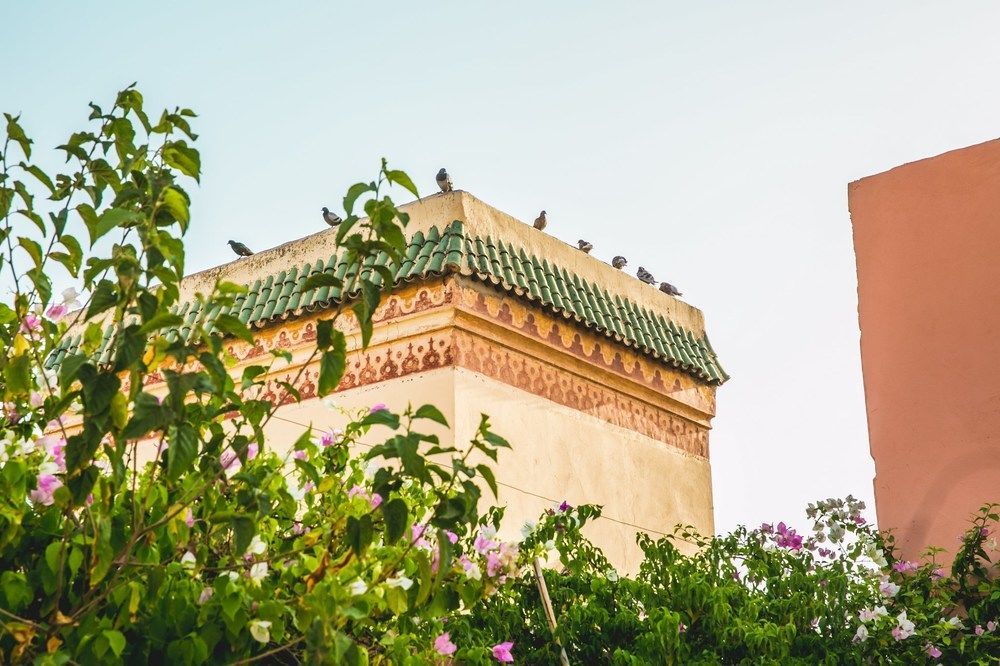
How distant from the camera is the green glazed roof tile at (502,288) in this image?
7.20 metres

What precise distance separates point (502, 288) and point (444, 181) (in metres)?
1.01

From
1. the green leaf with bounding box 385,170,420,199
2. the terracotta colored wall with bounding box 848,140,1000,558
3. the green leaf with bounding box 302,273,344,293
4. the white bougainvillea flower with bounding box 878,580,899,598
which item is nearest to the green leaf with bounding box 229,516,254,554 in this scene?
the green leaf with bounding box 302,273,344,293

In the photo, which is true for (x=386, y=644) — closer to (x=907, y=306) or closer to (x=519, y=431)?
(x=907, y=306)

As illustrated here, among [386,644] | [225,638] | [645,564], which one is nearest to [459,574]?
[386,644]

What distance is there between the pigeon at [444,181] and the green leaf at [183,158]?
5093 millimetres

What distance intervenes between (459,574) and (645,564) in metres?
1.49

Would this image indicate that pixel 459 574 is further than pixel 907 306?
No

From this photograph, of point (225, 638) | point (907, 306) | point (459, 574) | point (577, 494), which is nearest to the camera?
point (225, 638)

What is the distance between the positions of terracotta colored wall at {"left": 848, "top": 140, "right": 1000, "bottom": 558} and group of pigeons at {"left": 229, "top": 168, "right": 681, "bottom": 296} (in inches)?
124

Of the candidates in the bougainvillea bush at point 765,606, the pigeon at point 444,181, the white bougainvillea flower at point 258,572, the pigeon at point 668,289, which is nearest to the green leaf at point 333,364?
the white bougainvillea flower at point 258,572

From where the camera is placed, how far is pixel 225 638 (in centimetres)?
298

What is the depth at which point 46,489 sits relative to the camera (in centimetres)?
286

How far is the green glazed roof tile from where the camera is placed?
720 cm

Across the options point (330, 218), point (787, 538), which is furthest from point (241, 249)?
point (787, 538)
